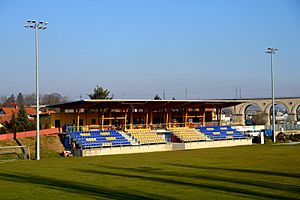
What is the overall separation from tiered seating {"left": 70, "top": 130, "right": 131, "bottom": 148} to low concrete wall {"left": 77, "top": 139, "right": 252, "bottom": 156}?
87 centimetres

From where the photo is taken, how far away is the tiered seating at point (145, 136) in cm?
4842

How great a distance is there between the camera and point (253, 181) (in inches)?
738

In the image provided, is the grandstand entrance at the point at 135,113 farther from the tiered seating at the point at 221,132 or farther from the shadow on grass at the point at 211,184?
the shadow on grass at the point at 211,184

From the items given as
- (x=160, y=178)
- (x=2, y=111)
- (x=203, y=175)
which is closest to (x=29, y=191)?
(x=160, y=178)

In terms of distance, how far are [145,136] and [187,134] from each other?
6187mm

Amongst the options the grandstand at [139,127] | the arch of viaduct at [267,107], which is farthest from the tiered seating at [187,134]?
the arch of viaduct at [267,107]

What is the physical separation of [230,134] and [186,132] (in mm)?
6602

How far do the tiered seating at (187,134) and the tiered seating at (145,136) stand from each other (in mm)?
2850

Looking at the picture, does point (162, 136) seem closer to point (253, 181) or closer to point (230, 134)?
point (230, 134)

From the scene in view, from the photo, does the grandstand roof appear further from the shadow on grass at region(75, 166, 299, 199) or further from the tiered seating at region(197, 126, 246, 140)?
the shadow on grass at region(75, 166, 299, 199)

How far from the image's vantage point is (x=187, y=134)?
53469 millimetres

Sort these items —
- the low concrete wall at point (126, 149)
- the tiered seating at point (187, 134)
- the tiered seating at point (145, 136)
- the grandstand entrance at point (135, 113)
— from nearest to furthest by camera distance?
the low concrete wall at point (126, 149)
the tiered seating at point (145, 136)
the grandstand entrance at point (135, 113)
the tiered seating at point (187, 134)

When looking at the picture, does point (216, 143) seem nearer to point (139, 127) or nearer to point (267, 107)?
point (139, 127)

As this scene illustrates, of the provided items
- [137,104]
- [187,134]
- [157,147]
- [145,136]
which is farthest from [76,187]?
[187,134]
